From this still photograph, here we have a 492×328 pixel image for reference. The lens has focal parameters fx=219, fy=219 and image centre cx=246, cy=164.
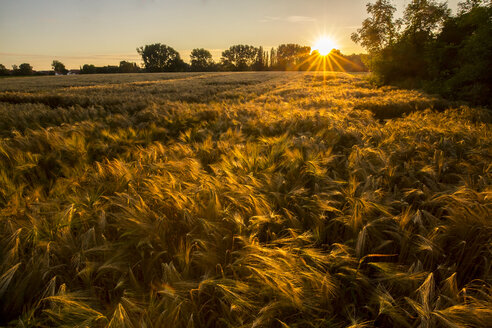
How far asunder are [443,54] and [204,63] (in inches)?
3849

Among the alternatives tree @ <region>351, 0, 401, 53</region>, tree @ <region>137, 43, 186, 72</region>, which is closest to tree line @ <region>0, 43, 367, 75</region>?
tree @ <region>137, 43, 186, 72</region>

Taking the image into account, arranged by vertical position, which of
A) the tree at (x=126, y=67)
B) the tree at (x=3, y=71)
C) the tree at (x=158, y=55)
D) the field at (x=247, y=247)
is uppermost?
the tree at (x=158, y=55)

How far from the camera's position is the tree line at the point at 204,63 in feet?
246

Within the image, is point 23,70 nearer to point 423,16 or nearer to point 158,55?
point 158,55

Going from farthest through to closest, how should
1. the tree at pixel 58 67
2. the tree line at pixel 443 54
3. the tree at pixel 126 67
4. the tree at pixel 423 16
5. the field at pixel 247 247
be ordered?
1. the tree at pixel 58 67
2. the tree at pixel 126 67
3. the tree at pixel 423 16
4. the tree line at pixel 443 54
5. the field at pixel 247 247

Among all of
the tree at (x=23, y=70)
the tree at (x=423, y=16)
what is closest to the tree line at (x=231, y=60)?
the tree at (x=23, y=70)

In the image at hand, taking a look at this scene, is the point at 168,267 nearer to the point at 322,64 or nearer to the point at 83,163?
the point at 83,163

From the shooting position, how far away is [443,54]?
32.6 feet

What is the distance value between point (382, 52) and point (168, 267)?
20413mm

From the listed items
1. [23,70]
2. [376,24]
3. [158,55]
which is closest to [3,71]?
[23,70]

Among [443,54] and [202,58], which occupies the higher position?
[202,58]

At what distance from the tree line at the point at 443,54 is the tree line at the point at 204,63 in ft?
210

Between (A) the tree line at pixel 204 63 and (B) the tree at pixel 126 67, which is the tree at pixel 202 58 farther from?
(B) the tree at pixel 126 67

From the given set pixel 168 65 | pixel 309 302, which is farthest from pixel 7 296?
pixel 168 65
